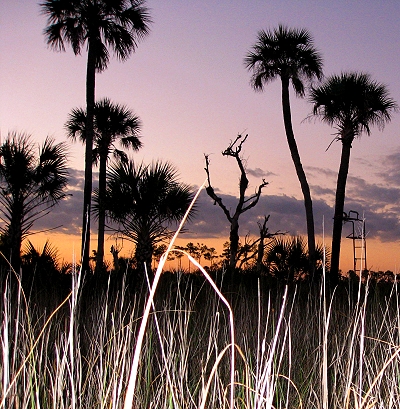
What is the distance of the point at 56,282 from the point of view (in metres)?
6.93

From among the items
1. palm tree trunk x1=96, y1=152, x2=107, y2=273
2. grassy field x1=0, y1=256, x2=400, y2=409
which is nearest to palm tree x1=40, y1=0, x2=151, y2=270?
palm tree trunk x1=96, y1=152, x2=107, y2=273

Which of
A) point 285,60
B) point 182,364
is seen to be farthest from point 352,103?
point 182,364

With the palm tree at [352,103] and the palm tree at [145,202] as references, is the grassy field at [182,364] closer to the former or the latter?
the palm tree at [145,202]

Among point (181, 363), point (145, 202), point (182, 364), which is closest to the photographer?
point (181, 363)

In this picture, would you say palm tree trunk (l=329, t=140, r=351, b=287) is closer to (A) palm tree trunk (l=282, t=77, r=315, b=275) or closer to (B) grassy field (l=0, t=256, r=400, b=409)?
(A) palm tree trunk (l=282, t=77, r=315, b=275)

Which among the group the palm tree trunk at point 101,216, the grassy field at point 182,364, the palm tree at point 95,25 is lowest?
the grassy field at point 182,364

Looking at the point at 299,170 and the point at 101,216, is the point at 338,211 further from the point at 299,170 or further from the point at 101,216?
the point at 101,216

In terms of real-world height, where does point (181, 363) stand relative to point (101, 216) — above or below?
below

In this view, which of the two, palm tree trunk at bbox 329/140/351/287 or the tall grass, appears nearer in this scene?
the tall grass

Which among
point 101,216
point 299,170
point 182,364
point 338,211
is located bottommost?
point 182,364

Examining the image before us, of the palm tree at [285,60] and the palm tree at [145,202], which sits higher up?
the palm tree at [285,60]

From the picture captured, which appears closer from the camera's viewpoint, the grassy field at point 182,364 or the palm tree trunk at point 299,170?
the grassy field at point 182,364

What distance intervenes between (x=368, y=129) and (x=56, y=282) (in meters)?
14.3

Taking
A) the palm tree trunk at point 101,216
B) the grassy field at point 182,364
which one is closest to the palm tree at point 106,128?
the palm tree trunk at point 101,216
